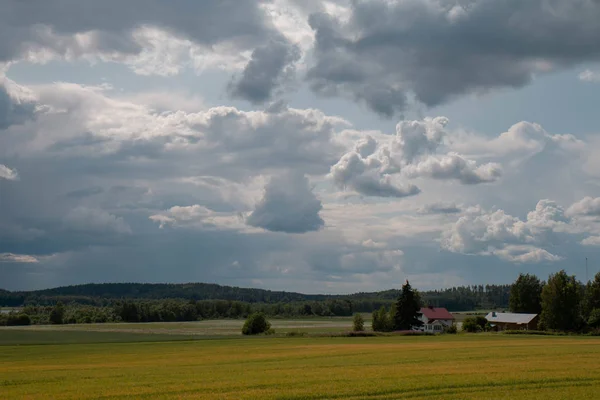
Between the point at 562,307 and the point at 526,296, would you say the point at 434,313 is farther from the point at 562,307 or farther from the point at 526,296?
the point at 562,307

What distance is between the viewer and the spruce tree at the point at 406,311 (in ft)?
409

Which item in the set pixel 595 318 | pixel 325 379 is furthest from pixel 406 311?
pixel 325 379

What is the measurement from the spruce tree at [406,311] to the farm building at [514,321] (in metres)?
22.7

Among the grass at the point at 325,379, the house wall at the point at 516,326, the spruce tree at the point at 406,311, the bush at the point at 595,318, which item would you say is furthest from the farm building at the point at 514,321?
the grass at the point at 325,379

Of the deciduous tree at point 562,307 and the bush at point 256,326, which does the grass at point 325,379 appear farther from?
the deciduous tree at point 562,307

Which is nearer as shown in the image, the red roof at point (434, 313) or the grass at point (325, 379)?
the grass at point (325, 379)

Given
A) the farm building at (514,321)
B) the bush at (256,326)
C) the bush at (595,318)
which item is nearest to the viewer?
the bush at (595,318)

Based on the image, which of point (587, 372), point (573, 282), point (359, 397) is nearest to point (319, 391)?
point (359, 397)

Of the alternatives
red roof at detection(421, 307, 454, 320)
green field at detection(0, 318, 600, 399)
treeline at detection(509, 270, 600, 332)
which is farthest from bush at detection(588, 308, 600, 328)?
green field at detection(0, 318, 600, 399)

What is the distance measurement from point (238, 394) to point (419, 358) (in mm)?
23320

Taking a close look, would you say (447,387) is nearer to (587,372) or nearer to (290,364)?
(587,372)

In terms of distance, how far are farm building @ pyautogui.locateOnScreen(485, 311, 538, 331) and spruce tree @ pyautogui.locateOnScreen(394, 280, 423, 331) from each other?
22.7 meters

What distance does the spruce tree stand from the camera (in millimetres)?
124600

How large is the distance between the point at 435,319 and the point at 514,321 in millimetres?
22972
